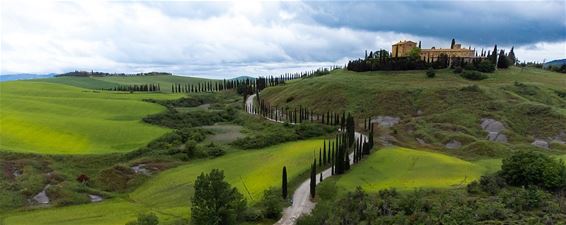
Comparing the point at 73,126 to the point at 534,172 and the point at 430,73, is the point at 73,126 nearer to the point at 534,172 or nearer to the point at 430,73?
the point at 534,172

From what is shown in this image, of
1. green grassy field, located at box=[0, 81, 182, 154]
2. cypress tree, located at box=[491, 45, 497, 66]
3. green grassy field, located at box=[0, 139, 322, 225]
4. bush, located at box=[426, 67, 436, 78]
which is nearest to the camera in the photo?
green grassy field, located at box=[0, 139, 322, 225]

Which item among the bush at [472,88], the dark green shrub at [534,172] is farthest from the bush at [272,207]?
the bush at [472,88]

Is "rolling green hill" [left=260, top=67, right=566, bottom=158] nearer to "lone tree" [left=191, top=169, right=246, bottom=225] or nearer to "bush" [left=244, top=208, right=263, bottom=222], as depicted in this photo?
"bush" [left=244, top=208, right=263, bottom=222]

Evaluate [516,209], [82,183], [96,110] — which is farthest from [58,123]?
[516,209]

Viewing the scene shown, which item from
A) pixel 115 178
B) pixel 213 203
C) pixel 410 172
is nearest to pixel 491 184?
pixel 410 172

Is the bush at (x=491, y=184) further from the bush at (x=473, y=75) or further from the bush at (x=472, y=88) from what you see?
the bush at (x=473, y=75)

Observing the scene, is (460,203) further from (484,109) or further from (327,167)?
(484,109)

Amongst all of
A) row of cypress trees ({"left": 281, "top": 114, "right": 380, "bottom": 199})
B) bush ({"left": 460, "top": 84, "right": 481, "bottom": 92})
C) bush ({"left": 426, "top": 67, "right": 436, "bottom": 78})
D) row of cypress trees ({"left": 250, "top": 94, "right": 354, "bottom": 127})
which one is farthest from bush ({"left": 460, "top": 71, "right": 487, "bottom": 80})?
row of cypress trees ({"left": 281, "top": 114, "right": 380, "bottom": 199})
